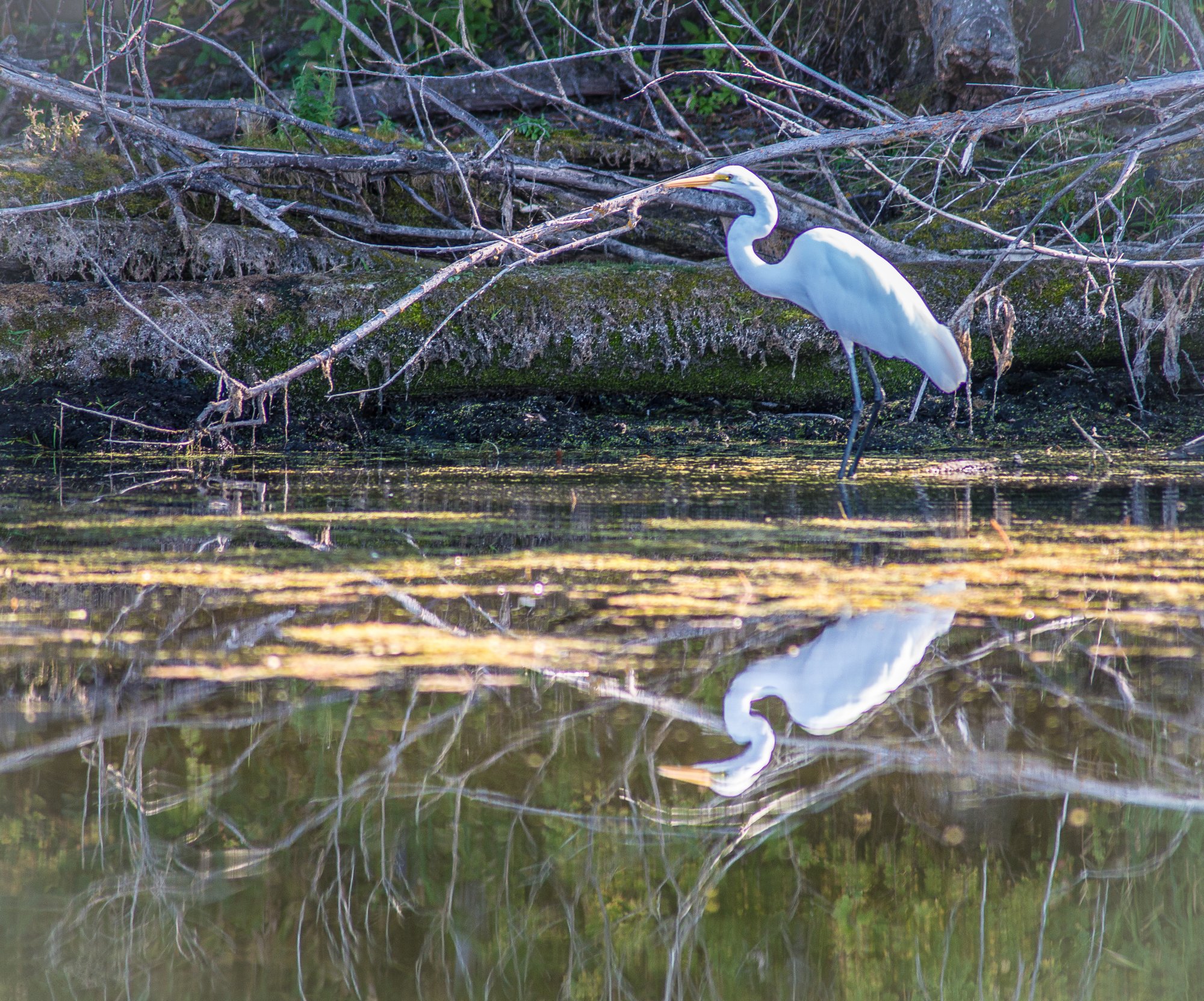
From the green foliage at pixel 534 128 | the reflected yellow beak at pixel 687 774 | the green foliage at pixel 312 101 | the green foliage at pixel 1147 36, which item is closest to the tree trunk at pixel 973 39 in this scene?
the green foliage at pixel 1147 36

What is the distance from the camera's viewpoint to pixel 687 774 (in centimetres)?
125

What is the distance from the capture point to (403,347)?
15.9 ft

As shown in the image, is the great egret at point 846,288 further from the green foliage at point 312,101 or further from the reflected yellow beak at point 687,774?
the reflected yellow beak at point 687,774

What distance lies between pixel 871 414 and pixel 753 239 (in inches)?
34.6

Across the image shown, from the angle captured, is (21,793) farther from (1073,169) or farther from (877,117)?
(1073,169)

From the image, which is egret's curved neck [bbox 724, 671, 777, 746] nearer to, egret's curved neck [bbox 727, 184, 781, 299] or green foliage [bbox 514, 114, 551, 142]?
egret's curved neck [bbox 727, 184, 781, 299]

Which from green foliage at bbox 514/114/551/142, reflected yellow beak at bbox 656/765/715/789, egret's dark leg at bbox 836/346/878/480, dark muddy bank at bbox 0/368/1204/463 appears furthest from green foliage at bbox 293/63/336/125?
reflected yellow beak at bbox 656/765/715/789

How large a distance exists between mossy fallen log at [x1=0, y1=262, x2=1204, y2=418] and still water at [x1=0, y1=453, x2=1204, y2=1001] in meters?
2.71

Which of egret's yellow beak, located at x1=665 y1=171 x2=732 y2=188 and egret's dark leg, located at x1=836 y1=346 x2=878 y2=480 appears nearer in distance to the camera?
egret's dark leg, located at x1=836 y1=346 x2=878 y2=480

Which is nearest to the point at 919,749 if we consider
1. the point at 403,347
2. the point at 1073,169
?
the point at 403,347

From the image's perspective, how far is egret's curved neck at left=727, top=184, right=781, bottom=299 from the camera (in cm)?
431

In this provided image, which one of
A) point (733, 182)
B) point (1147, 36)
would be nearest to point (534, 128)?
point (733, 182)

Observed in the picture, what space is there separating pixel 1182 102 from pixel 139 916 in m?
4.78

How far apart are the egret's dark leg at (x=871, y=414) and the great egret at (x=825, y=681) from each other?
1.98m
